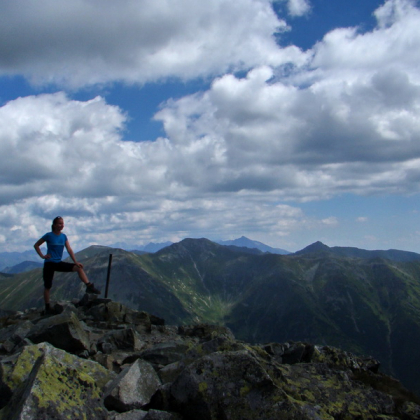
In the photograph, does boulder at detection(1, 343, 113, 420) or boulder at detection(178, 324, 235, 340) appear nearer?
boulder at detection(1, 343, 113, 420)

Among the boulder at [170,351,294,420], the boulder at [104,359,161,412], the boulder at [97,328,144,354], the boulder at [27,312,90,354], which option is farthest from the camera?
the boulder at [97,328,144,354]

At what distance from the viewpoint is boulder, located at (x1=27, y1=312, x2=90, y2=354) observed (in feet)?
44.9

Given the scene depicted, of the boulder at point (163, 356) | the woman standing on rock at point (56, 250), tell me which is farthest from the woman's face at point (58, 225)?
the boulder at point (163, 356)

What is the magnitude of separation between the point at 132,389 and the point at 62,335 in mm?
6284

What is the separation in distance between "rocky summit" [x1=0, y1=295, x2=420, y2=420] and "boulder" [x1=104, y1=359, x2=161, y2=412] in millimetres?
24

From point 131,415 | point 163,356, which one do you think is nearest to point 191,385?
point 131,415

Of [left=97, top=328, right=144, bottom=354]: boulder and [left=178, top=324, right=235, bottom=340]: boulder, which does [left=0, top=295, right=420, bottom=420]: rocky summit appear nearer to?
[left=97, top=328, right=144, bottom=354]: boulder

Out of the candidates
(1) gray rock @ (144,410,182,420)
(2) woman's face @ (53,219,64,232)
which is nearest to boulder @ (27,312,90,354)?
(2) woman's face @ (53,219,64,232)

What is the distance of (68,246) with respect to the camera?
19.7 metres

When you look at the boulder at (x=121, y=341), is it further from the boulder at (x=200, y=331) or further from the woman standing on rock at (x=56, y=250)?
the boulder at (x=200, y=331)

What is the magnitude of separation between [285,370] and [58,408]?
7463 mm

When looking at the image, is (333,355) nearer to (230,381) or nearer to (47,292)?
(230,381)

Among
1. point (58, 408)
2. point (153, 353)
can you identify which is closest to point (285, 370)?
point (153, 353)

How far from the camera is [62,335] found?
1377 cm
